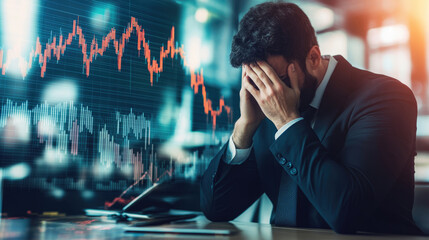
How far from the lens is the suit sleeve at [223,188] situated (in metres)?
1.29

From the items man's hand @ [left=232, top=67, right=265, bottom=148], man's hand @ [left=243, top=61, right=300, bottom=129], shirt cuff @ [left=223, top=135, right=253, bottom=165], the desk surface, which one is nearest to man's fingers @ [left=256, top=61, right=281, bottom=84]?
man's hand @ [left=243, top=61, right=300, bottom=129]

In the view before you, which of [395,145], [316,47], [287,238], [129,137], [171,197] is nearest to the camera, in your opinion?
[287,238]

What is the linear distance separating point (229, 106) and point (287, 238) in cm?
109

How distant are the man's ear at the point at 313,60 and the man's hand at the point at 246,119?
225 millimetres

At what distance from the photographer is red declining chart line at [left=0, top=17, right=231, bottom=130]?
115 centimetres

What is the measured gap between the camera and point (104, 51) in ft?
4.25

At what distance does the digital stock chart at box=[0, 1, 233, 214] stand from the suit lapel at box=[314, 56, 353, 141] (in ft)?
2.01

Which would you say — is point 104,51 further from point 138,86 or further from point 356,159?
point 356,159

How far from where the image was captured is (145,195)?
4.57 feet

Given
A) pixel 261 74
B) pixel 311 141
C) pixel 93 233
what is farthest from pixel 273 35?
pixel 93 233

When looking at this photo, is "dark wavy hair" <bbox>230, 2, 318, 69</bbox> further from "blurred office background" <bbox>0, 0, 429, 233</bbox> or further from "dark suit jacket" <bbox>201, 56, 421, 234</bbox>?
"blurred office background" <bbox>0, 0, 429, 233</bbox>

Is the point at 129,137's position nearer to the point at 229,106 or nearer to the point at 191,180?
the point at 191,180

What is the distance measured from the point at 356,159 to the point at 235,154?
0.46 m

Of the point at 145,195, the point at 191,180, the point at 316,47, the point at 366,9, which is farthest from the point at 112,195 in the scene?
the point at 366,9
